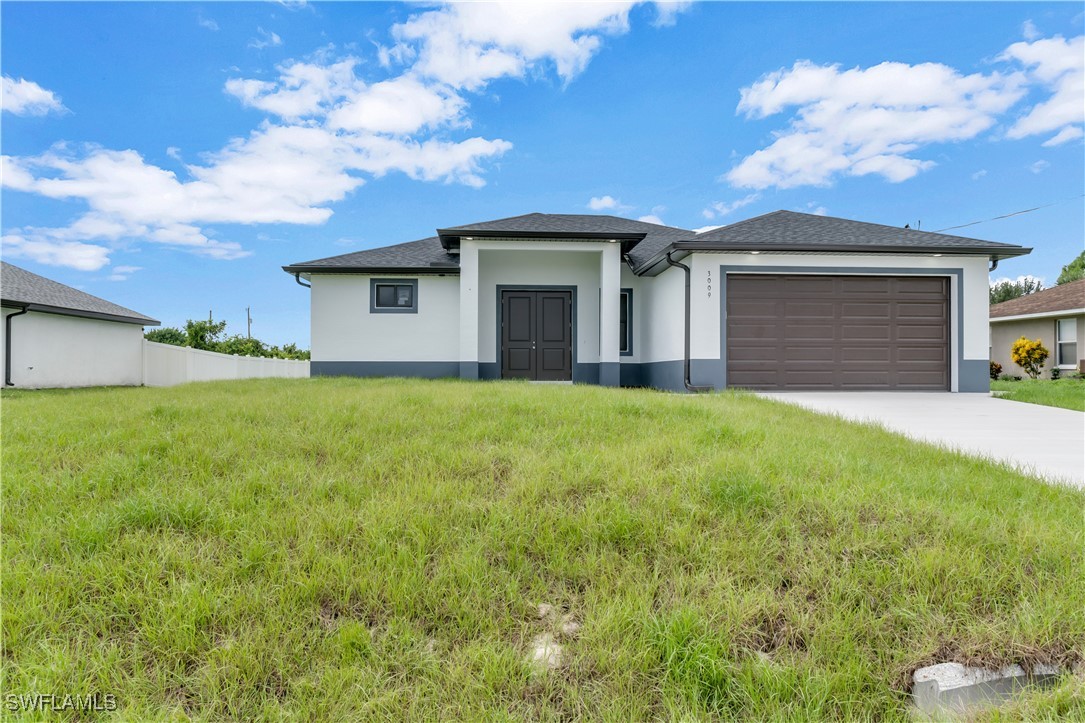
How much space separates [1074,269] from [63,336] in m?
51.4

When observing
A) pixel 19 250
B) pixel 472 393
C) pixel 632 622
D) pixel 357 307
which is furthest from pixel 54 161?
pixel 632 622

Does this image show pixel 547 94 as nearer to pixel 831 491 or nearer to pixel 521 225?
pixel 521 225

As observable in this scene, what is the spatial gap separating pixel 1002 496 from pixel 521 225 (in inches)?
416

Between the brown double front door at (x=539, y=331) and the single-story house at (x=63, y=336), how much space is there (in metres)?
13.0

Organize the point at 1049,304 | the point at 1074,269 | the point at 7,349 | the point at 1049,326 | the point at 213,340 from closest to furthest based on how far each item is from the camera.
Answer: the point at 7,349
the point at 1049,326
the point at 1049,304
the point at 213,340
the point at 1074,269

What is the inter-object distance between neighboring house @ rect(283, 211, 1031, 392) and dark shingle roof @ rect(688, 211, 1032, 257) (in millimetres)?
46

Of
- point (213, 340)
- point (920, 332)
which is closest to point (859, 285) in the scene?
point (920, 332)

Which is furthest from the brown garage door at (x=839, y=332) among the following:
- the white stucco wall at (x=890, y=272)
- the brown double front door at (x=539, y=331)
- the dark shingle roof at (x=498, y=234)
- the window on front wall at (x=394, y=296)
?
the window on front wall at (x=394, y=296)

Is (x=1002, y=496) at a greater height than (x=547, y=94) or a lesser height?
lesser

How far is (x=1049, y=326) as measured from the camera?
641 inches

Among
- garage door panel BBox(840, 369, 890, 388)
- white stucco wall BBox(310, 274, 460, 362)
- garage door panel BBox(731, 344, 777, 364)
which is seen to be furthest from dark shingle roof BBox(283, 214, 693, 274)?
garage door panel BBox(840, 369, 890, 388)

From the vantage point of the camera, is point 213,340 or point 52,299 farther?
point 213,340

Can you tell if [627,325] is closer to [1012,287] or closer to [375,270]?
[375,270]

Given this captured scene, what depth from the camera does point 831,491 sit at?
2.89m
